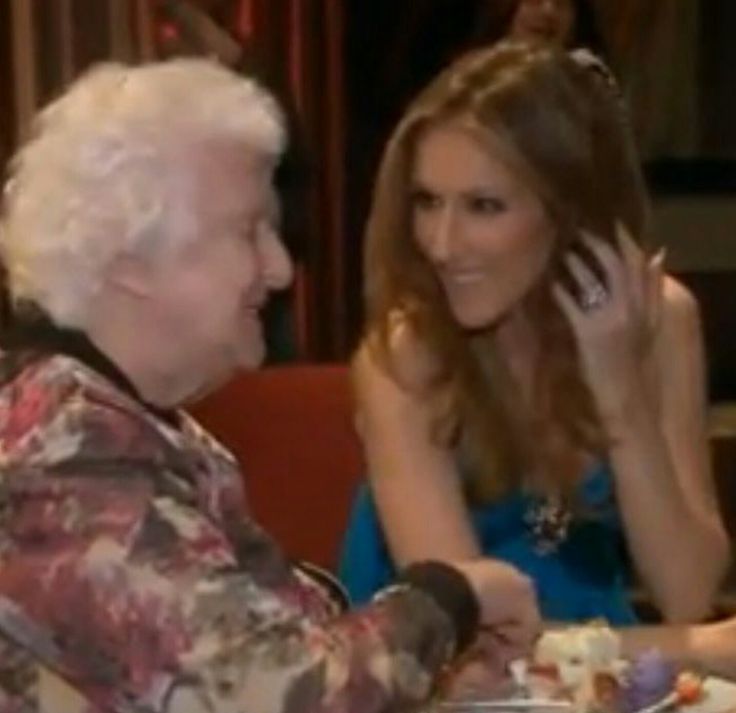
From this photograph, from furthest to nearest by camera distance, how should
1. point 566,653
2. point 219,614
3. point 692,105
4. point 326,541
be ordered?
point 692,105
point 326,541
point 566,653
point 219,614

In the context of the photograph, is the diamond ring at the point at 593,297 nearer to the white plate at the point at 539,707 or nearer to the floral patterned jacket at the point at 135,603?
the white plate at the point at 539,707

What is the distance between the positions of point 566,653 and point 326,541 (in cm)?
92

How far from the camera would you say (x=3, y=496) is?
1.69 meters

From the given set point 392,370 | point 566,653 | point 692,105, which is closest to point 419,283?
point 392,370

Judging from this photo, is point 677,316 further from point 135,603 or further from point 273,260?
point 135,603

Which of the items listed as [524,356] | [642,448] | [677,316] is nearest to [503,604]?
[642,448]

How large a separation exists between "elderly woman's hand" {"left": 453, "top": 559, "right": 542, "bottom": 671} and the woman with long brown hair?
554 mm

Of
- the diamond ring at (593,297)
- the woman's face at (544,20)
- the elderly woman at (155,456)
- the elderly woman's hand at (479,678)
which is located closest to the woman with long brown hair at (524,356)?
the diamond ring at (593,297)

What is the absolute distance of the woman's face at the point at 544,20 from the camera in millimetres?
5461

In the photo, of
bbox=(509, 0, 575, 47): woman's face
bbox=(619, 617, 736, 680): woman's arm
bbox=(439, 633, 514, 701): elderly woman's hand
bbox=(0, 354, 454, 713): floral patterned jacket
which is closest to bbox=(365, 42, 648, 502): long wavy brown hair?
bbox=(619, 617, 736, 680): woman's arm

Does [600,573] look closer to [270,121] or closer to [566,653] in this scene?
[566,653]

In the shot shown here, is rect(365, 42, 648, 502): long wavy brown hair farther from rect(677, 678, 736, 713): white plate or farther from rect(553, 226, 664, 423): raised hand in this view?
rect(677, 678, 736, 713): white plate

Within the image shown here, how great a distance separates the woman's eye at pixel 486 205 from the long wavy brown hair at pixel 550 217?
0.04m

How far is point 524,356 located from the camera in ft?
8.99
